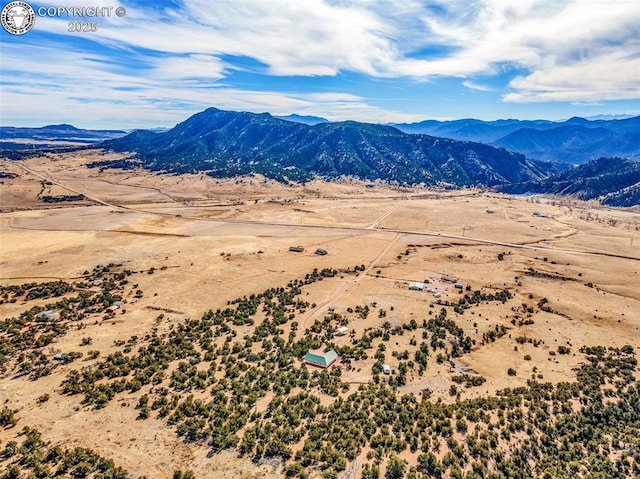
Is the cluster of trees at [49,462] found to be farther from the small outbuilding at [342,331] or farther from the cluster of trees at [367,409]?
the small outbuilding at [342,331]

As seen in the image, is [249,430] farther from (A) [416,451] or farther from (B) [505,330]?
(B) [505,330]

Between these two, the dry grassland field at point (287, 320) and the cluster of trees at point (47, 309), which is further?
the cluster of trees at point (47, 309)

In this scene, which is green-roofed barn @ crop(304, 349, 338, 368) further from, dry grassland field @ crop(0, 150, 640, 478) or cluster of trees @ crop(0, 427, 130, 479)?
cluster of trees @ crop(0, 427, 130, 479)

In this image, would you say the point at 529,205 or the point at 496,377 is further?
the point at 529,205

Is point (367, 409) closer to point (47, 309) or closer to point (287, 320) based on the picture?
point (287, 320)

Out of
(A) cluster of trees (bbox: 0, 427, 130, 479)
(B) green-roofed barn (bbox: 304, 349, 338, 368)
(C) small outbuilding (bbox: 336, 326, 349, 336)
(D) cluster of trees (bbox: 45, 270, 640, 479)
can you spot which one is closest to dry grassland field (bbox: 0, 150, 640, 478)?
(D) cluster of trees (bbox: 45, 270, 640, 479)

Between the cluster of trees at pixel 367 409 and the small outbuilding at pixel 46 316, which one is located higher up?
the cluster of trees at pixel 367 409

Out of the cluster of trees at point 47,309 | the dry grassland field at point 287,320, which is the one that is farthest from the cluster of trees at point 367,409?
the cluster of trees at point 47,309

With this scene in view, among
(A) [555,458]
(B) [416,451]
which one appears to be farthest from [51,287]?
(A) [555,458]
